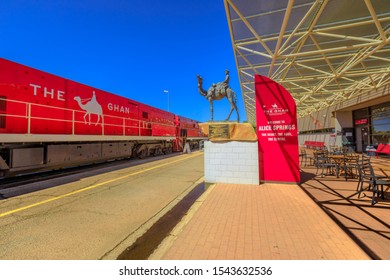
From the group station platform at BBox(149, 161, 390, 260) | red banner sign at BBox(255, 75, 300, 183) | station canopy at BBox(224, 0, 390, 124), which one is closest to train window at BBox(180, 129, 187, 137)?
station canopy at BBox(224, 0, 390, 124)

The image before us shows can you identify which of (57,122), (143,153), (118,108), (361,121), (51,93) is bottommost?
(143,153)

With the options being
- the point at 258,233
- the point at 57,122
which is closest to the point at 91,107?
the point at 57,122

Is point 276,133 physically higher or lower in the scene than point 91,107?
lower

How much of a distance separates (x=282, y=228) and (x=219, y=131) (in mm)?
4408

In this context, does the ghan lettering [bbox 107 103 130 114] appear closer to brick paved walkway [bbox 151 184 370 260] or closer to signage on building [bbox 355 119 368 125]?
brick paved walkway [bbox 151 184 370 260]

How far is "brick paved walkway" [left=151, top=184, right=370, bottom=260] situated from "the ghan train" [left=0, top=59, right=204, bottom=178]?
22.6 ft

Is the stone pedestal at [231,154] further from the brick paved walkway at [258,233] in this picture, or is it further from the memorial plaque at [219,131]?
the brick paved walkway at [258,233]

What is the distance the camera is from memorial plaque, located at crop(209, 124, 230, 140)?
7.29m

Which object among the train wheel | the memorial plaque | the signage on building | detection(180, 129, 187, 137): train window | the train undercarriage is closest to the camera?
the train undercarriage

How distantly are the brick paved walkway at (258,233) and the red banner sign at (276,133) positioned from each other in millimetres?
1819

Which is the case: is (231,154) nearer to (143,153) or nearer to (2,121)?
(2,121)

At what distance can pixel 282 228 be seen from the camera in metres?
3.55

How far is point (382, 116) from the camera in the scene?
1466cm
